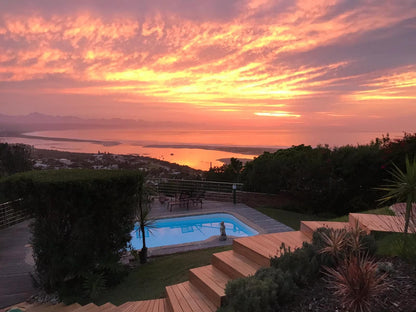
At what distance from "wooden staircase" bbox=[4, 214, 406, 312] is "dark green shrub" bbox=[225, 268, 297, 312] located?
65cm

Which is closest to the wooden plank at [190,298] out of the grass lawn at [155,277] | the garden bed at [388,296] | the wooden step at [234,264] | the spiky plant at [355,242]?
the grass lawn at [155,277]

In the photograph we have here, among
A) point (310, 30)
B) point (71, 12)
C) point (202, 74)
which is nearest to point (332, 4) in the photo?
point (310, 30)

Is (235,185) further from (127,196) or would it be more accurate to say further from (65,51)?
(65,51)

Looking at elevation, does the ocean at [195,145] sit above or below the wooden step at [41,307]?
above

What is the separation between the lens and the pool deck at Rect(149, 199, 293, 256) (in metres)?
7.39

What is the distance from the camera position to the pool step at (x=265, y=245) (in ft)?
13.4

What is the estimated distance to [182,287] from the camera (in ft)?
13.9

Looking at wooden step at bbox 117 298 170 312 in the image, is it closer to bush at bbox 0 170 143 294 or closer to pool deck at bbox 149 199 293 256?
bush at bbox 0 170 143 294

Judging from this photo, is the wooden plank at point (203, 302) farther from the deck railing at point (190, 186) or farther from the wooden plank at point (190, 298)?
the deck railing at point (190, 186)

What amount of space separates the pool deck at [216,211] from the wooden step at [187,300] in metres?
3.00

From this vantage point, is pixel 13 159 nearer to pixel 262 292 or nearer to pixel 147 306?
pixel 147 306

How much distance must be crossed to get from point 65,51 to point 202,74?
553cm

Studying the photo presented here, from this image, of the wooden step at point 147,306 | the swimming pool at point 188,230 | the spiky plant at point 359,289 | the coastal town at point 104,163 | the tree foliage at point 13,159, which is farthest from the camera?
the tree foliage at point 13,159

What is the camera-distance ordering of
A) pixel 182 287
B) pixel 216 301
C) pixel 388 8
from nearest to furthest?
pixel 216 301
pixel 182 287
pixel 388 8
